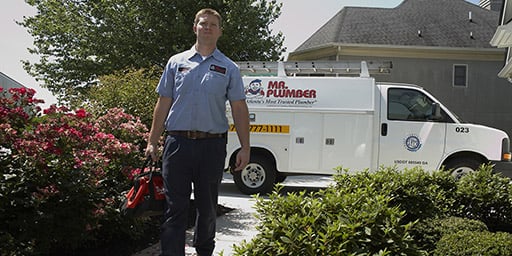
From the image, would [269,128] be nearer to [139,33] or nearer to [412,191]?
[412,191]

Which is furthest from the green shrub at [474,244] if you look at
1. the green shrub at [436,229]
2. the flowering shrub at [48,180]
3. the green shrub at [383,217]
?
the flowering shrub at [48,180]

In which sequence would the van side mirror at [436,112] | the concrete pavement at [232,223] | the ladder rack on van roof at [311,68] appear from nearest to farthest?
1. the concrete pavement at [232,223]
2. the van side mirror at [436,112]
3. the ladder rack on van roof at [311,68]

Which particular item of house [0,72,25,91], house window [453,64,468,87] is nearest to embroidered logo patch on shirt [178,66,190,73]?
house window [453,64,468,87]

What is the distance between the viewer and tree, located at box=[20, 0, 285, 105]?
15023 millimetres

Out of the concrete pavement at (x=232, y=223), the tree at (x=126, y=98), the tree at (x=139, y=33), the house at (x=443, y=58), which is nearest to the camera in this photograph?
the concrete pavement at (x=232, y=223)

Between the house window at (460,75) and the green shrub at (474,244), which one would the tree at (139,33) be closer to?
the house window at (460,75)

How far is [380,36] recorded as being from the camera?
18.9 m

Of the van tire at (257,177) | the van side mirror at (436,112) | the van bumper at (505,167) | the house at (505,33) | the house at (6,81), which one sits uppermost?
the house at (505,33)

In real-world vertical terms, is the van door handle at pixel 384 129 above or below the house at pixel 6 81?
below

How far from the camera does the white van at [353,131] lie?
28.8 ft

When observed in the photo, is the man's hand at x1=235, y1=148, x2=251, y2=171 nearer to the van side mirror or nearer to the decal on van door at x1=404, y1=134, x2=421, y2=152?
the decal on van door at x1=404, y1=134, x2=421, y2=152

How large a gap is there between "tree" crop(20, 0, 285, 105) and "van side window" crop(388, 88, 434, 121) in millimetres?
7162

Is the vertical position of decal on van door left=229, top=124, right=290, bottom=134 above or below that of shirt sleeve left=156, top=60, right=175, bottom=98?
below

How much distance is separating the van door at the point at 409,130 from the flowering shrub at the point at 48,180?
595 cm
